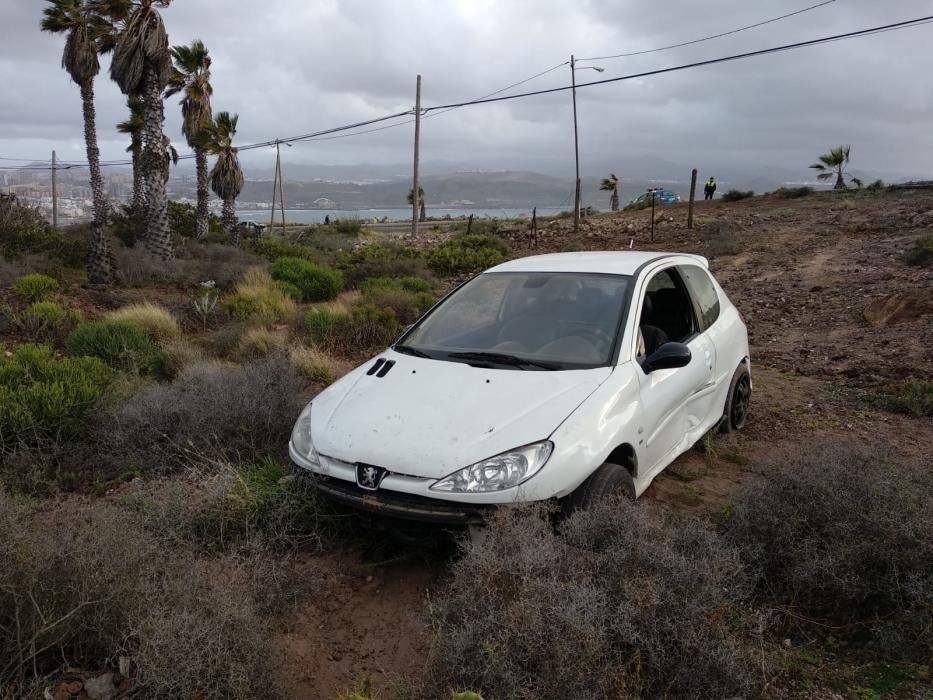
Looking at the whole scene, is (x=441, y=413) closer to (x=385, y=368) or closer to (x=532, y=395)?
(x=532, y=395)

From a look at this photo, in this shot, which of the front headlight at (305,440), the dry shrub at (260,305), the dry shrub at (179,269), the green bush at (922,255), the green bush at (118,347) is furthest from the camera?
the dry shrub at (179,269)

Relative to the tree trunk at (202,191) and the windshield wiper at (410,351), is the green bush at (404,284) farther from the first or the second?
the tree trunk at (202,191)

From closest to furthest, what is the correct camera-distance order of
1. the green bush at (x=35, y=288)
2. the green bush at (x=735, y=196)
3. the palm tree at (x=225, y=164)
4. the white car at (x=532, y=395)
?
the white car at (x=532, y=395), the green bush at (x=35, y=288), the palm tree at (x=225, y=164), the green bush at (x=735, y=196)

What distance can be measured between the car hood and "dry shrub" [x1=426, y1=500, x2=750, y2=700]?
506mm

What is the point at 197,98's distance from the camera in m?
27.7

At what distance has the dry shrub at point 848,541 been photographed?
288 cm

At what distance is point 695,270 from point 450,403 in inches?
109

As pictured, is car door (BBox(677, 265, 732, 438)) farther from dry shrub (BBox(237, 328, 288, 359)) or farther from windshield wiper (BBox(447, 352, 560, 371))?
dry shrub (BBox(237, 328, 288, 359))

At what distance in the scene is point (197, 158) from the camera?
28422 mm

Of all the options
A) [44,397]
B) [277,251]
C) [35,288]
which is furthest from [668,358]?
[277,251]

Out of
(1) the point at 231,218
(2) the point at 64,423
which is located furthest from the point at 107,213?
(2) the point at 64,423

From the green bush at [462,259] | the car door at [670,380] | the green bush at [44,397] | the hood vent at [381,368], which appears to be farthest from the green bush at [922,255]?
the green bush at [44,397]

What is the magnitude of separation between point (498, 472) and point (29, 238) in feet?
54.2

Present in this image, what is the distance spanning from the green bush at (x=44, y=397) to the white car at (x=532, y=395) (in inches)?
102
